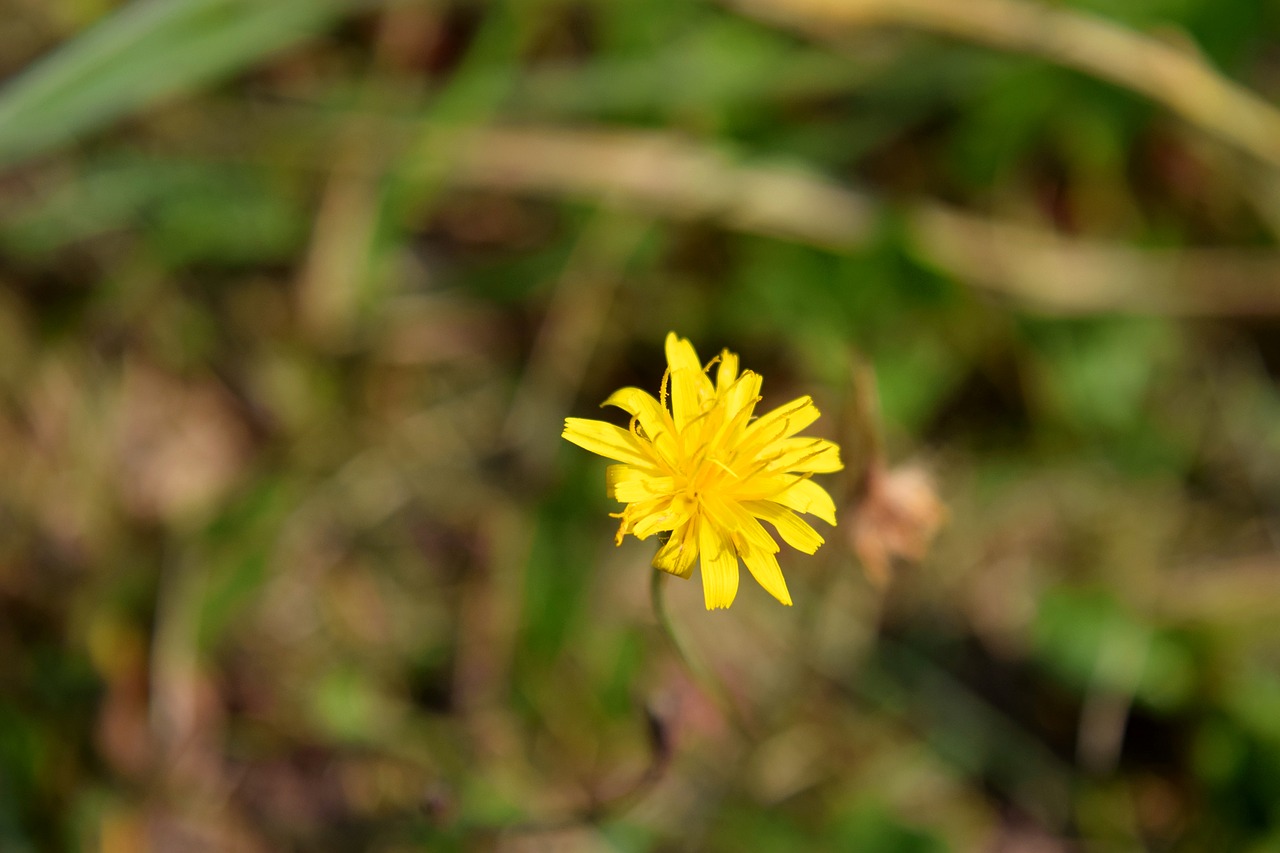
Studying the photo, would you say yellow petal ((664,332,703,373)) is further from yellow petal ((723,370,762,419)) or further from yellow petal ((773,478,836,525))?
yellow petal ((773,478,836,525))

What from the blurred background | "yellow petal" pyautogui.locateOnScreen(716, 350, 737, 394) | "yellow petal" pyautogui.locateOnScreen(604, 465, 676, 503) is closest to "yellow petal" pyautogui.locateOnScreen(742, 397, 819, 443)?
"yellow petal" pyautogui.locateOnScreen(716, 350, 737, 394)

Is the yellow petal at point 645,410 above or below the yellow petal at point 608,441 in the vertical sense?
above

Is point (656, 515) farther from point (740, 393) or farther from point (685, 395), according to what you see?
point (740, 393)

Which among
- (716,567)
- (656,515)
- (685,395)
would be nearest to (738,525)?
(716,567)

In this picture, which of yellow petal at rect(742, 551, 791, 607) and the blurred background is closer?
yellow petal at rect(742, 551, 791, 607)

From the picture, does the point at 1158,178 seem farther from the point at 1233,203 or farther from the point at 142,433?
the point at 142,433

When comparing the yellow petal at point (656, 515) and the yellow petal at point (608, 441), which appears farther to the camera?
the yellow petal at point (608, 441)

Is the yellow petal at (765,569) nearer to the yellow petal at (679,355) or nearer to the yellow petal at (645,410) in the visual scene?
the yellow petal at (645,410)

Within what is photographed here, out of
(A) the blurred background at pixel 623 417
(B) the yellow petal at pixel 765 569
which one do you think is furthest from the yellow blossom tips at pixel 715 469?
(A) the blurred background at pixel 623 417
